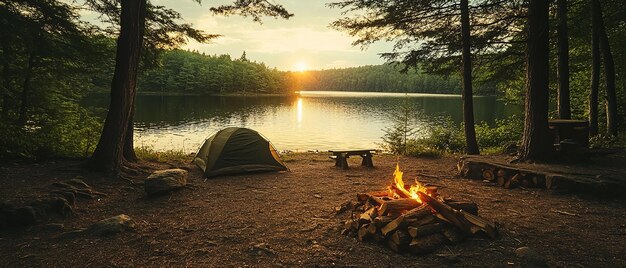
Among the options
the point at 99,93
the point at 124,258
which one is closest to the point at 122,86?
the point at 124,258

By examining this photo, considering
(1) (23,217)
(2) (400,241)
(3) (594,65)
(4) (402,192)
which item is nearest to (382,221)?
(2) (400,241)

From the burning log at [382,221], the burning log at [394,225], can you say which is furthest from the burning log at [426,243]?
the burning log at [382,221]

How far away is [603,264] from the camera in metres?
4.62

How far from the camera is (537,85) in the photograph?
31.2 feet

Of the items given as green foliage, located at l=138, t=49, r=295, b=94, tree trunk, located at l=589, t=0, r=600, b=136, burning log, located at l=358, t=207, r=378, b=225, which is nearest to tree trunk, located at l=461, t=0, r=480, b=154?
tree trunk, located at l=589, t=0, r=600, b=136

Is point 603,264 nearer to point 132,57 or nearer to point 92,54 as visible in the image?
point 132,57

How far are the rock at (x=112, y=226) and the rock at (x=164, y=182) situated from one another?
1921 mm

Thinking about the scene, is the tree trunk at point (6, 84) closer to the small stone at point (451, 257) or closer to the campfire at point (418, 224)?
the campfire at point (418, 224)

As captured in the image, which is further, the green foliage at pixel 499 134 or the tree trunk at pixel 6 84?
the green foliage at pixel 499 134

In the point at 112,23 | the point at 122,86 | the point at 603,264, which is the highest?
the point at 112,23

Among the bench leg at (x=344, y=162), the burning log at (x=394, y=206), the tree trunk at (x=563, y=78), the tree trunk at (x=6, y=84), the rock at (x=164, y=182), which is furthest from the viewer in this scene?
the tree trunk at (x=563, y=78)

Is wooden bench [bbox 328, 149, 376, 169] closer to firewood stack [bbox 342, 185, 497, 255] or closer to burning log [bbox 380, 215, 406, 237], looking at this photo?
A: firewood stack [bbox 342, 185, 497, 255]

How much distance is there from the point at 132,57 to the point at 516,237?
34.0 feet

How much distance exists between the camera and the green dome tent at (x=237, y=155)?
36.2ft
